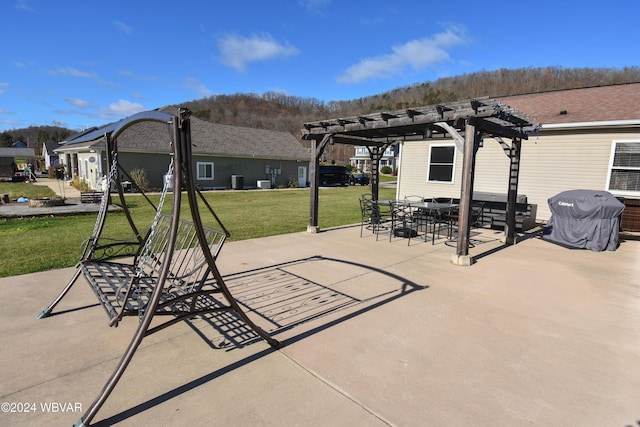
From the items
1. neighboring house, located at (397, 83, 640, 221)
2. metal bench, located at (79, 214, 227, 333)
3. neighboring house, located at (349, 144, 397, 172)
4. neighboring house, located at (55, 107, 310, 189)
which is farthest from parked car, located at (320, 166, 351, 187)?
neighboring house, located at (349, 144, 397, 172)

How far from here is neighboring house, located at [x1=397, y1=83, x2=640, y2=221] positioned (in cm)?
927

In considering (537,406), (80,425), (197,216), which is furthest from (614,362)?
(80,425)

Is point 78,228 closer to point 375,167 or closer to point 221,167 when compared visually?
point 375,167

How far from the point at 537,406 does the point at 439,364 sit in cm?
70

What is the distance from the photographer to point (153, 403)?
2.30 metres

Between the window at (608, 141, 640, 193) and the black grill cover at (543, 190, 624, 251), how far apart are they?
2485 millimetres

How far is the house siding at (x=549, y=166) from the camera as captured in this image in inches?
376

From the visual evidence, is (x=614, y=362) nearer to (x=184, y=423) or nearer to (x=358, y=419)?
(x=358, y=419)

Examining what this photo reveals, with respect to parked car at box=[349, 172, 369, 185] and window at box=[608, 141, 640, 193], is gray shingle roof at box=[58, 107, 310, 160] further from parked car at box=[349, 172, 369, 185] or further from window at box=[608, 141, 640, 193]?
window at box=[608, 141, 640, 193]

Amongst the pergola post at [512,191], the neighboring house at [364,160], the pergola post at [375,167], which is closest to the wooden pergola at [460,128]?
the pergola post at [512,191]

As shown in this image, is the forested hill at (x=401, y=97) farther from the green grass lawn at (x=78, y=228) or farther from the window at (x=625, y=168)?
the green grass lawn at (x=78, y=228)

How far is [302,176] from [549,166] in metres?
20.1

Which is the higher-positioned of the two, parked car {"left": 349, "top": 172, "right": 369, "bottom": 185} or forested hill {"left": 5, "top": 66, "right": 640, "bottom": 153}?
forested hill {"left": 5, "top": 66, "right": 640, "bottom": 153}

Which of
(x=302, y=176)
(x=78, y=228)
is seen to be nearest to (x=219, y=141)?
(x=302, y=176)
